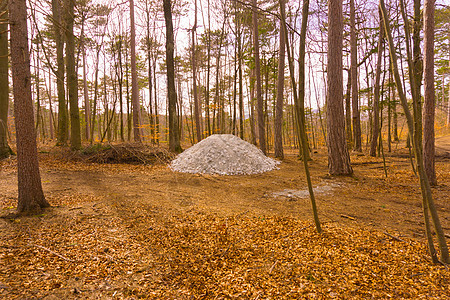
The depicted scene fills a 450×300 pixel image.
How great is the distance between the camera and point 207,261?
225 centimetres

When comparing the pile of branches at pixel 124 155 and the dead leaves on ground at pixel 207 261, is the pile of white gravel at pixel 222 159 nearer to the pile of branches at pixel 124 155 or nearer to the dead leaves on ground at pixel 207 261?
the pile of branches at pixel 124 155

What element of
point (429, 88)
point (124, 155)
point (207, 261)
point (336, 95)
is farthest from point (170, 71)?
point (207, 261)

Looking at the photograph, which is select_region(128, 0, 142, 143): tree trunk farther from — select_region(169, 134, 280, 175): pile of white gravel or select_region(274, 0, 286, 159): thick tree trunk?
select_region(274, 0, 286, 159): thick tree trunk

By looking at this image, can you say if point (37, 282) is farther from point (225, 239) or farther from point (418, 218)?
point (418, 218)

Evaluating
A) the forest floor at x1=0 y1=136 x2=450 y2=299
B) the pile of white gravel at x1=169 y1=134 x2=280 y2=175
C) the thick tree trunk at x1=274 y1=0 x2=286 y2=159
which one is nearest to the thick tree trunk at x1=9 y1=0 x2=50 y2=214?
the forest floor at x1=0 y1=136 x2=450 y2=299

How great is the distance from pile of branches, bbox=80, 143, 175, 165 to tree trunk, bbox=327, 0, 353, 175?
6.15m

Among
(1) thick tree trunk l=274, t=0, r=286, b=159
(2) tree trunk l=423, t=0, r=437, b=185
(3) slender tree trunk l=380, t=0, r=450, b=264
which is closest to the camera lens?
(3) slender tree trunk l=380, t=0, r=450, b=264

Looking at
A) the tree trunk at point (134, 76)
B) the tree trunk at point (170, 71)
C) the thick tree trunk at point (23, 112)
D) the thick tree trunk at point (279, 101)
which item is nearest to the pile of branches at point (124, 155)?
the tree trunk at point (170, 71)

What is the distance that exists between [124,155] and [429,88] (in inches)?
385

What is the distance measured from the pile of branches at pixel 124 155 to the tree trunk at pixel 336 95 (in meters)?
6.15

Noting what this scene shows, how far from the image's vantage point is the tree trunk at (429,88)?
4.42 metres

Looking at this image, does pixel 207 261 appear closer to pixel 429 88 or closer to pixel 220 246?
pixel 220 246

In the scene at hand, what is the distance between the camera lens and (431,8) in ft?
14.4

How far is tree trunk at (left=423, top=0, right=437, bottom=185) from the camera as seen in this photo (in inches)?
174
